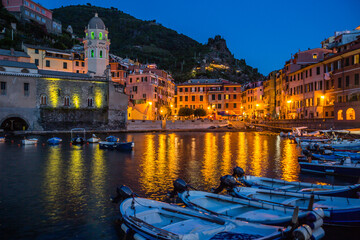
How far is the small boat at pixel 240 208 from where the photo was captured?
29.6 ft

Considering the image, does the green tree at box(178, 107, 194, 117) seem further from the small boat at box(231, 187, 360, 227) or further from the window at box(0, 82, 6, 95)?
the small boat at box(231, 187, 360, 227)

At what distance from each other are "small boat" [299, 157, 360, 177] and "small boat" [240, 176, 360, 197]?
6.58m

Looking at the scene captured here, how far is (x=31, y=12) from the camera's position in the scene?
103875 millimetres

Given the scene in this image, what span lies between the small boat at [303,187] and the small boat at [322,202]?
75 cm

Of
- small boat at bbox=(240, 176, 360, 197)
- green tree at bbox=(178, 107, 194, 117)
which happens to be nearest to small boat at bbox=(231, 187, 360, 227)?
small boat at bbox=(240, 176, 360, 197)

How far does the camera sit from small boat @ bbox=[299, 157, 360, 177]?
18156mm

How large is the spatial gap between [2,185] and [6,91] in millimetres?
46438

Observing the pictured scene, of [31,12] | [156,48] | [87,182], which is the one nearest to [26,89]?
[87,182]

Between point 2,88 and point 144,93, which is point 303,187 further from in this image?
point 144,93

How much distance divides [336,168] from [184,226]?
1412cm

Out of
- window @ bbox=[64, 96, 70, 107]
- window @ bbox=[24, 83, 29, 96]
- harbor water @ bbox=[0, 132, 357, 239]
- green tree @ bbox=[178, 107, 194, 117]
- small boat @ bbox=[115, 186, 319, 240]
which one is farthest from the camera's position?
green tree @ bbox=[178, 107, 194, 117]

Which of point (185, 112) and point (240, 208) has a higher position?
point (185, 112)

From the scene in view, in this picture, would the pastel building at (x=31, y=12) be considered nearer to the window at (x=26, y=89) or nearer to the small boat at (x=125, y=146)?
the window at (x=26, y=89)

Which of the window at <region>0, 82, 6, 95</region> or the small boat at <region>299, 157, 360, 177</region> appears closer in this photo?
the small boat at <region>299, 157, 360, 177</region>
